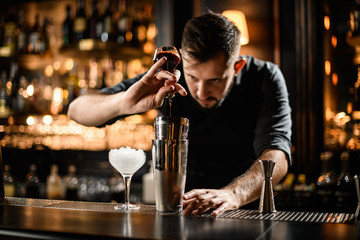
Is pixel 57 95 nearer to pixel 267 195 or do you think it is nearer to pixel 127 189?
pixel 127 189

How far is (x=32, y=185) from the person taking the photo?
10.5 ft

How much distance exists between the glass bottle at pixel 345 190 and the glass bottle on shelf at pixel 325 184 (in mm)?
36

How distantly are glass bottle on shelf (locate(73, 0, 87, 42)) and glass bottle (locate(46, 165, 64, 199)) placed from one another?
1.05 meters

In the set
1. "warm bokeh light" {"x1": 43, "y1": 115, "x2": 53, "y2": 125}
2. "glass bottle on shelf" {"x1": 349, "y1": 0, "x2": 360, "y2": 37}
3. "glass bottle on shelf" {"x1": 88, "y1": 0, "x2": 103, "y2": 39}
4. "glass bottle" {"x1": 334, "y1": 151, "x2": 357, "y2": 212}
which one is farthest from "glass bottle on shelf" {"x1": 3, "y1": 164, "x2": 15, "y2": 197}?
"glass bottle on shelf" {"x1": 349, "y1": 0, "x2": 360, "y2": 37}

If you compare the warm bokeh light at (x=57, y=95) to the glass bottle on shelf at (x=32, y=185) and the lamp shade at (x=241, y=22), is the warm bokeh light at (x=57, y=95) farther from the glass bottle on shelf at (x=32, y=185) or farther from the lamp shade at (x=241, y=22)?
the lamp shade at (x=241, y=22)

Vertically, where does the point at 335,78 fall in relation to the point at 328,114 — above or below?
above

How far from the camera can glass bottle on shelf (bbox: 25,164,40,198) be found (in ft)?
10.5

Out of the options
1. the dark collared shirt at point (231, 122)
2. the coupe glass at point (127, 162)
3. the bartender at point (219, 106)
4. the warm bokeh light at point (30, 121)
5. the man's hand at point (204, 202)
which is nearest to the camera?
the man's hand at point (204, 202)

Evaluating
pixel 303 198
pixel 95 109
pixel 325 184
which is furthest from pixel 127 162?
pixel 325 184

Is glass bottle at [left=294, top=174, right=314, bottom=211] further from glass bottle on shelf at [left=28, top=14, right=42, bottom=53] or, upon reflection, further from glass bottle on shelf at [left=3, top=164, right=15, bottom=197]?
glass bottle on shelf at [left=28, top=14, right=42, bottom=53]

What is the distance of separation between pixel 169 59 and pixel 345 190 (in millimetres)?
1526

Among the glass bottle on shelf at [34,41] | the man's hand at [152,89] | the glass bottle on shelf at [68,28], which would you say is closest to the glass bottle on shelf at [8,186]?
the glass bottle on shelf at [34,41]

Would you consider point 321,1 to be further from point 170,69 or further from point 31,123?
point 31,123

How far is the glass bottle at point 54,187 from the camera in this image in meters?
3.12
